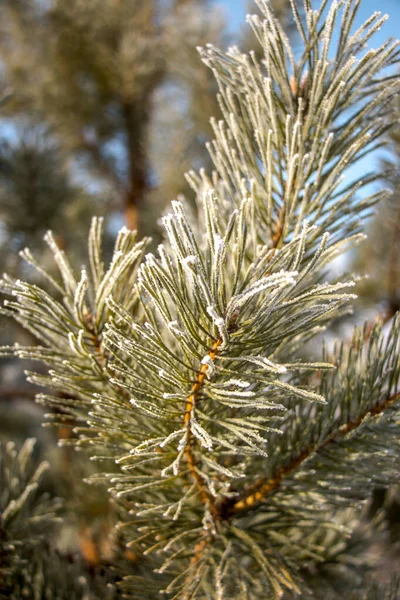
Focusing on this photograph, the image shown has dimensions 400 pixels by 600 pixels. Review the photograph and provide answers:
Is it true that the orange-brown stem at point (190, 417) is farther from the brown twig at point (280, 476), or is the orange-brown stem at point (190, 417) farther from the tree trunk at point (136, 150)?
the tree trunk at point (136, 150)

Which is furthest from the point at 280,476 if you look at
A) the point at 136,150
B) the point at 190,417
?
the point at 136,150

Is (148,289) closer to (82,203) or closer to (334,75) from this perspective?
(334,75)

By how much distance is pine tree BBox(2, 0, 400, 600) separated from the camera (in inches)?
15.1

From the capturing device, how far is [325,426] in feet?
1.55

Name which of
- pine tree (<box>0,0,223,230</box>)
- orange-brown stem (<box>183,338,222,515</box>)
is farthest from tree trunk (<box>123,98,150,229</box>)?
orange-brown stem (<box>183,338,222,515</box>)

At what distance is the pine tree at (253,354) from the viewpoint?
38cm

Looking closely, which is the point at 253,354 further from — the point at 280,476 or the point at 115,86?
the point at 115,86

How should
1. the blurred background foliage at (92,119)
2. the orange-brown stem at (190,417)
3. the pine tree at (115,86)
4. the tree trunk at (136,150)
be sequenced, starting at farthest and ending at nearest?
1. the tree trunk at (136,150)
2. the pine tree at (115,86)
3. the blurred background foliage at (92,119)
4. the orange-brown stem at (190,417)

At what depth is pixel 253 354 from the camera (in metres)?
0.40

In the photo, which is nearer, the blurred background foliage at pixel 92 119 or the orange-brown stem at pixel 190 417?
the orange-brown stem at pixel 190 417

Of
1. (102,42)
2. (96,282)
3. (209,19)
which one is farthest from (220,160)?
(102,42)

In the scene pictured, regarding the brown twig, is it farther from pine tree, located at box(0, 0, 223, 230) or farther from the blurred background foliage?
pine tree, located at box(0, 0, 223, 230)

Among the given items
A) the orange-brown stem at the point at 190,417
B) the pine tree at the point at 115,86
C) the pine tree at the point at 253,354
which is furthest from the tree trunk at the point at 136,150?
the orange-brown stem at the point at 190,417

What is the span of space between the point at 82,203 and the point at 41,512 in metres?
0.99
